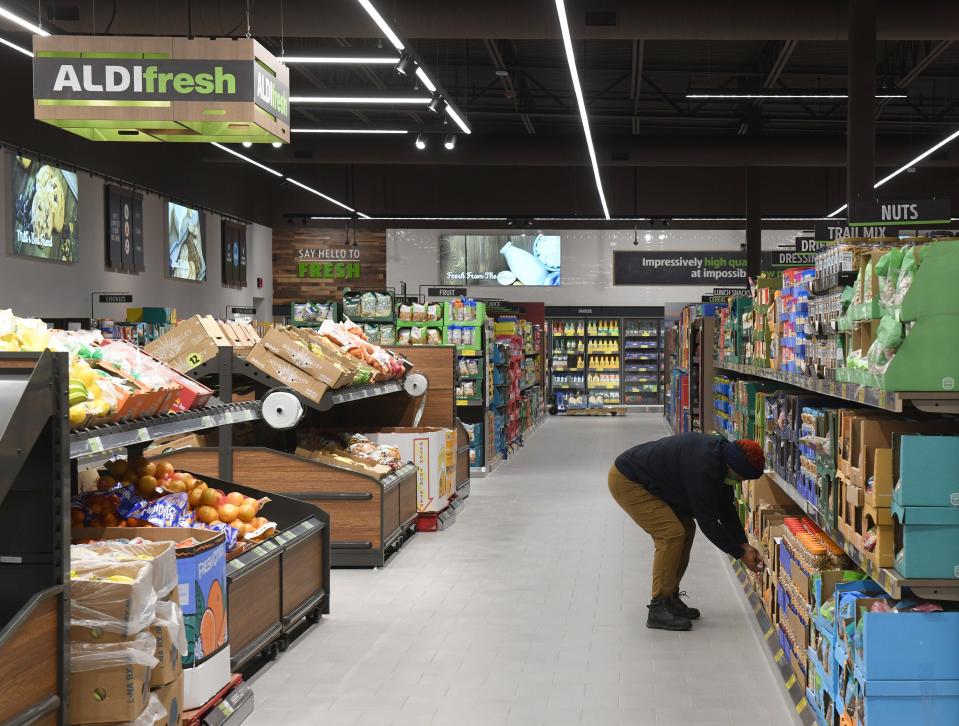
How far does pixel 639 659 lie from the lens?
530 centimetres

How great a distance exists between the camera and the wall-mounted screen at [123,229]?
53.8 ft

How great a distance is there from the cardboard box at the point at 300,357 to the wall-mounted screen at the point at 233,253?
1560 centimetres

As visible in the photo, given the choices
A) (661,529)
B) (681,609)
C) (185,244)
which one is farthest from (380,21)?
(185,244)

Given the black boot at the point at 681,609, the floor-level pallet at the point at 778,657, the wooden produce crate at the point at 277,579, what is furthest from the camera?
the black boot at the point at 681,609

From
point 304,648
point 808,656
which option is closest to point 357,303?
point 304,648

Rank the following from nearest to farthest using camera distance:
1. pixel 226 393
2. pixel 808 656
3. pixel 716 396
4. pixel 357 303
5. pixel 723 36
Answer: pixel 808 656, pixel 226 393, pixel 716 396, pixel 723 36, pixel 357 303

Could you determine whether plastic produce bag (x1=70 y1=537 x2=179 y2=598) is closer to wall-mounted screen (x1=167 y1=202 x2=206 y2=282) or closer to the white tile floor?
the white tile floor

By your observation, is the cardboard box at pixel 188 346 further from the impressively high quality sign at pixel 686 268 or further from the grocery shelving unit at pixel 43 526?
→ the impressively high quality sign at pixel 686 268

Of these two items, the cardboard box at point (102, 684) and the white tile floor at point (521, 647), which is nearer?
the cardboard box at point (102, 684)

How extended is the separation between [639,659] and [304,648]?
1.62 m

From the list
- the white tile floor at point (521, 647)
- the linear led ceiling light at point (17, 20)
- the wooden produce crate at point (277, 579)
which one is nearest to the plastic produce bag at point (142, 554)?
the wooden produce crate at point (277, 579)

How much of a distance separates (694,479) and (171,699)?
2.83 m

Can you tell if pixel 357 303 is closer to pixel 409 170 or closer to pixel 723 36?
pixel 723 36

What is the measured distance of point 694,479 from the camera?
5391 millimetres
